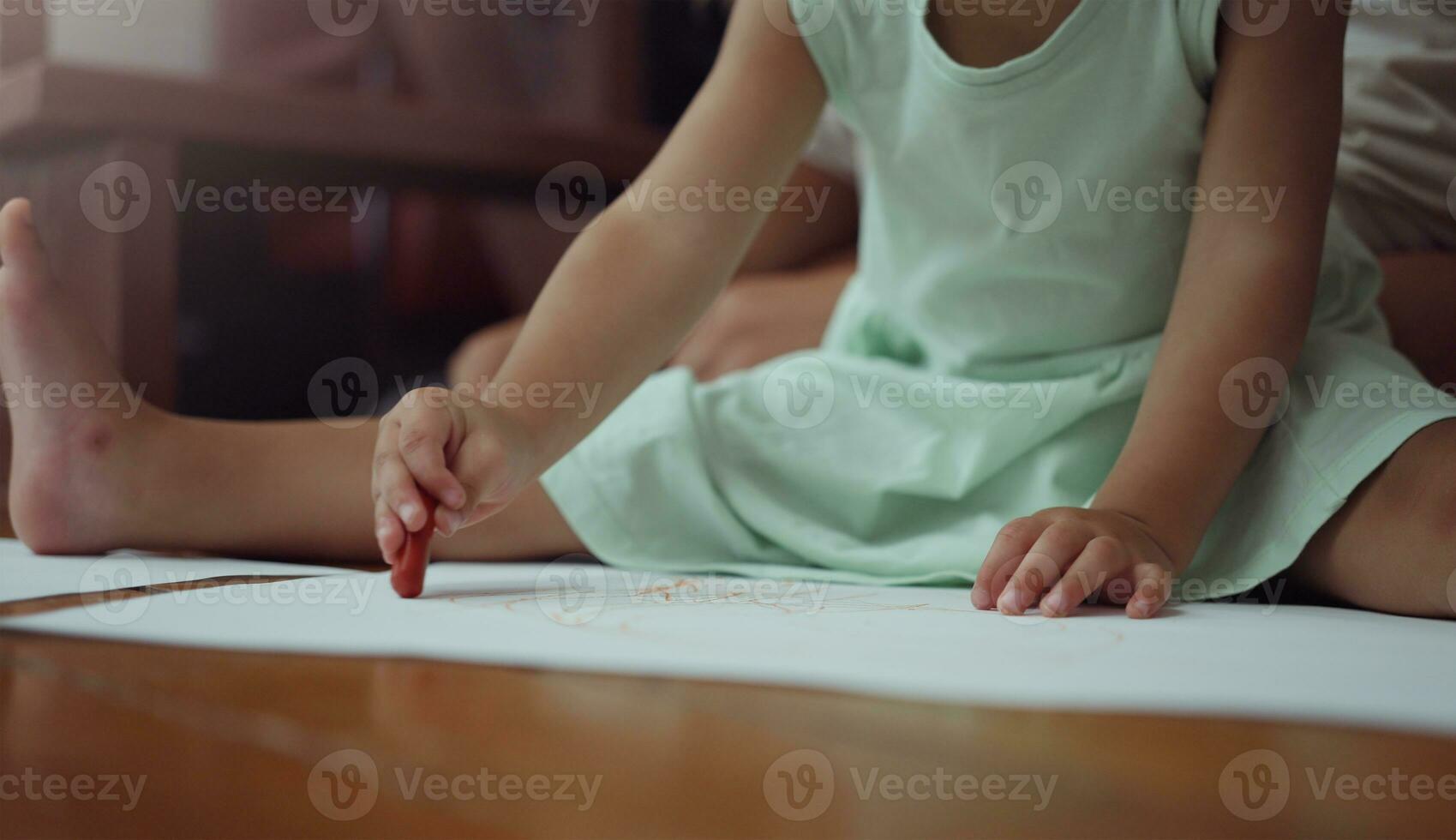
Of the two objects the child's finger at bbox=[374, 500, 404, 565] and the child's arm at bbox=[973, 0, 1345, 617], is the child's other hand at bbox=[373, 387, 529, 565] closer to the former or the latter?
the child's finger at bbox=[374, 500, 404, 565]

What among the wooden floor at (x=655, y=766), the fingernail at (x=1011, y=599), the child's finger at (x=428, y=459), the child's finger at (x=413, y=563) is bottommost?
the child's finger at (x=413, y=563)

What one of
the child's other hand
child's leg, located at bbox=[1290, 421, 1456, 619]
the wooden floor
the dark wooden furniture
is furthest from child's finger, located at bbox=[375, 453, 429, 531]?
the dark wooden furniture

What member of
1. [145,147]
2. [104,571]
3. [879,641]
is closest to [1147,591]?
[879,641]

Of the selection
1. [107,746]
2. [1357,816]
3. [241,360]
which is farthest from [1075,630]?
[241,360]

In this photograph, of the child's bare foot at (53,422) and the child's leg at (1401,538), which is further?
the child's bare foot at (53,422)

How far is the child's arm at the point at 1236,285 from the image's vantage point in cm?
53

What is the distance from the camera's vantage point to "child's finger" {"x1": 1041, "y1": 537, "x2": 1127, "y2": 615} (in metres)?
0.46

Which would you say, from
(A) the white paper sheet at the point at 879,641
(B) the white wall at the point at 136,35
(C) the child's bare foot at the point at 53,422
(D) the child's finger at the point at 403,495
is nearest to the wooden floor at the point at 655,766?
(A) the white paper sheet at the point at 879,641

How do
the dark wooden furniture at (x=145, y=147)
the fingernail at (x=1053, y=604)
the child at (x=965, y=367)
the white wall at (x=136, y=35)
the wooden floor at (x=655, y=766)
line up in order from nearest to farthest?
the wooden floor at (x=655, y=766), the fingernail at (x=1053, y=604), the child at (x=965, y=367), the dark wooden furniture at (x=145, y=147), the white wall at (x=136, y=35)

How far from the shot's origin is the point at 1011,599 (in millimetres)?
467

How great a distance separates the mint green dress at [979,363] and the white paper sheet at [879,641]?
11 centimetres

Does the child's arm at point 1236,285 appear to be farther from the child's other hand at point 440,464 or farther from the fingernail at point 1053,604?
the child's other hand at point 440,464

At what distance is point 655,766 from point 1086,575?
25 centimetres

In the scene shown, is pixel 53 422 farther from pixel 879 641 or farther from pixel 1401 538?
pixel 1401 538
